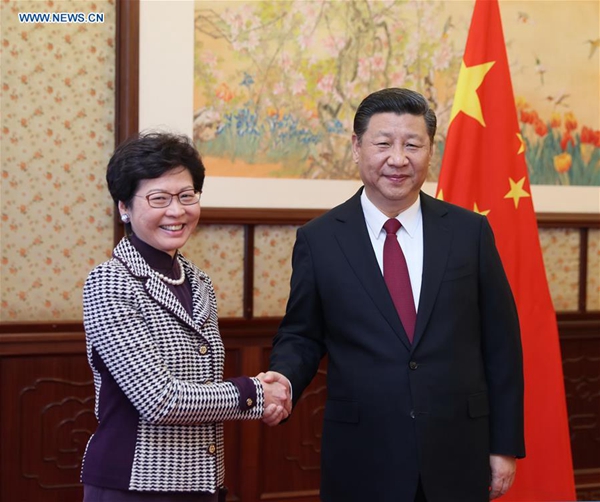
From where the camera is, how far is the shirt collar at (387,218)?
2.31 metres

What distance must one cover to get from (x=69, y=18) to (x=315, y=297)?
185 centimetres

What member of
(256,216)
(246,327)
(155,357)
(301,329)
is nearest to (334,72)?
(256,216)

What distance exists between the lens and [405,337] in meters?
2.17

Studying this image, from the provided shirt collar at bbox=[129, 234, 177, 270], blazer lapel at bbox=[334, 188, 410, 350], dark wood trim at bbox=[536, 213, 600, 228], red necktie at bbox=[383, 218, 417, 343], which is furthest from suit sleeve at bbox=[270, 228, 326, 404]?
dark wood trim at bbox=[536, 213, 600, 228]

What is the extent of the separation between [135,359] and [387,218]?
2.75 feet

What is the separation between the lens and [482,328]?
230 centimetres

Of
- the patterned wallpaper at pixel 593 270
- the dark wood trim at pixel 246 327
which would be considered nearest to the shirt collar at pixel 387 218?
the dark wood trim at pixel 246 327

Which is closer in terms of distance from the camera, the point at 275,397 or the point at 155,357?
the point at 155,357

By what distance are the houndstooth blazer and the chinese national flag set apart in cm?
149

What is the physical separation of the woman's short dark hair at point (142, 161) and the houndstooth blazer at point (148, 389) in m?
0.15

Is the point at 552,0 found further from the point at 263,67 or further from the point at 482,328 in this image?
the point at 482,328

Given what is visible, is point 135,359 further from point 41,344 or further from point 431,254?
point 41,344
